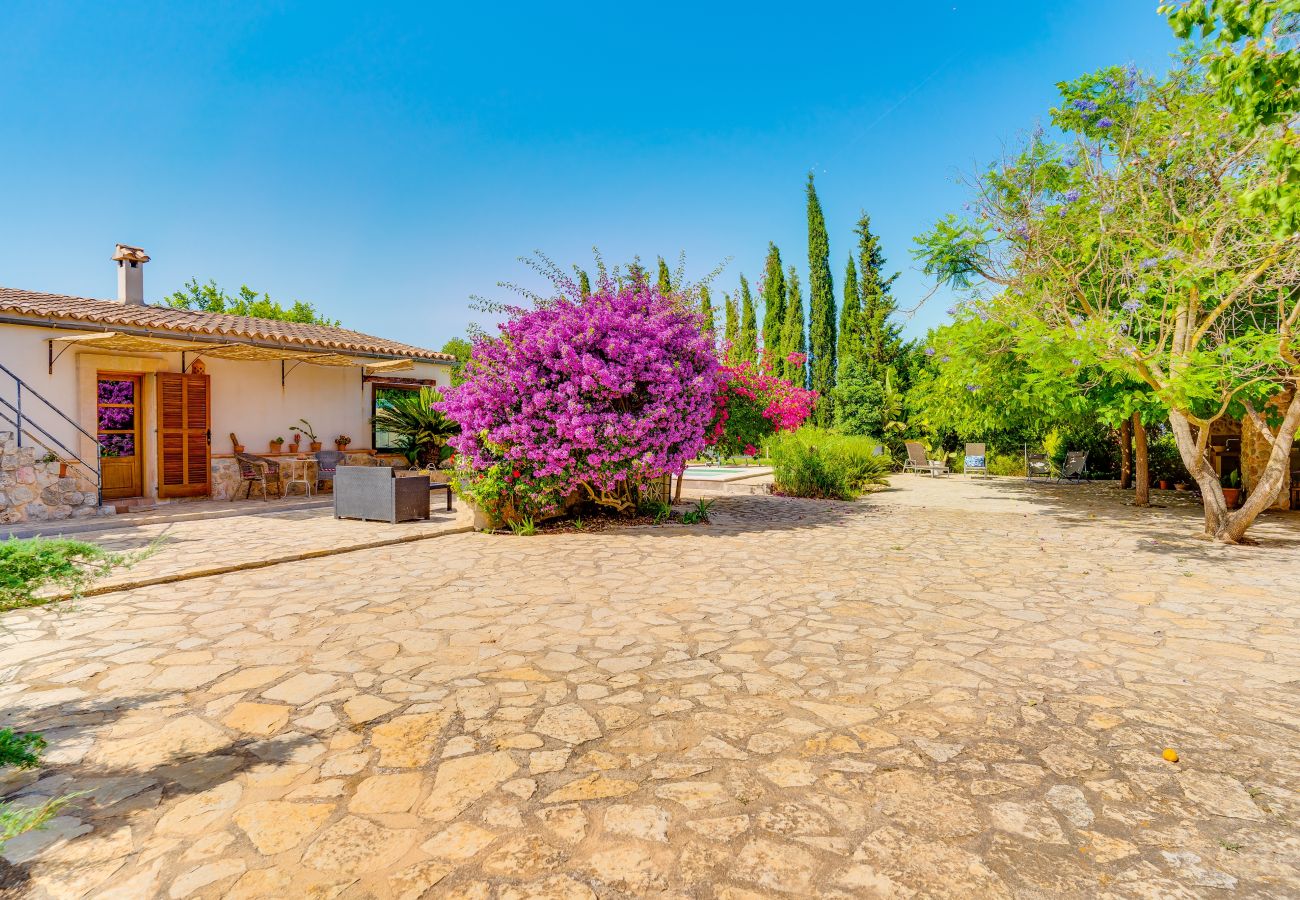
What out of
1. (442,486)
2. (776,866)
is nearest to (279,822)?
(776,866)

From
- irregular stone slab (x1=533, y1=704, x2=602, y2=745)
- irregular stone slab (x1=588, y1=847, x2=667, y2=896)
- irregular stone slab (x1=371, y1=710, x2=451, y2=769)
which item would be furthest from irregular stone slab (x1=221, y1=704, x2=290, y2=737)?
irregular stone slab (x1=588, y1=847, x2=667, y2=896)

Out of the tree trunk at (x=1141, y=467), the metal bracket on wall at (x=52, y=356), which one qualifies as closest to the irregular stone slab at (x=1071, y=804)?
the tree trunk at (x=1141, y=467)

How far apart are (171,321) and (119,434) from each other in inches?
94.4

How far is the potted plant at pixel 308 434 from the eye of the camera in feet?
46.5

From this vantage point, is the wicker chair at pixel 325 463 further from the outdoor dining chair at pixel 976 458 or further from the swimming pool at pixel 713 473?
the outdoor dining chair at pixel 976 458

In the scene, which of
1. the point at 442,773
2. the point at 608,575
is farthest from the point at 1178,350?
the point at 442,773

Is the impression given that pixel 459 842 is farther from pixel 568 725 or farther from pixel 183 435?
pixel 183 435

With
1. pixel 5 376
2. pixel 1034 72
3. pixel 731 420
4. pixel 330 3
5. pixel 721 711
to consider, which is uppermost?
pixel 330 3

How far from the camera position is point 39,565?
227cm

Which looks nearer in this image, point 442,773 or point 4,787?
point 4,787

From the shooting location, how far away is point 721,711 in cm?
310

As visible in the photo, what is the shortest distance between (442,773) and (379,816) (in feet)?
1.06

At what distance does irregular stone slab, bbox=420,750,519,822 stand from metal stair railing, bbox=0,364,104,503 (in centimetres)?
1112

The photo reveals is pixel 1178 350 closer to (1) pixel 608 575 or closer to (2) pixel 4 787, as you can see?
(1) pixel 608 575
